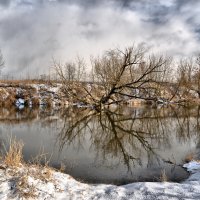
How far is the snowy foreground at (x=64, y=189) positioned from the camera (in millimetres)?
5031

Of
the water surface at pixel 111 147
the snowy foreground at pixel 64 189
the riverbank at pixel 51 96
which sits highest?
the riverbank at pixel 51 96

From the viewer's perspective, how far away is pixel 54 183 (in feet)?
18.5

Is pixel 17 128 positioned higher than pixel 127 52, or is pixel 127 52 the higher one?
pixel 127 52

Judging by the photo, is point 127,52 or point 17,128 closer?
point 17,128

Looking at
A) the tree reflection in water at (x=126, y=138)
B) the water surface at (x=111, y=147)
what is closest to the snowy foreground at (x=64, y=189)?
the water surface at (x=111, y=147)

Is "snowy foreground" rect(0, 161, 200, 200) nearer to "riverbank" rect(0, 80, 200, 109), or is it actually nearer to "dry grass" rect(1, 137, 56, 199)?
"dry grass" rect(1, 137, 56, 199)

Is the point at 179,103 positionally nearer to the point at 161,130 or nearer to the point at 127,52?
the point at 127,52

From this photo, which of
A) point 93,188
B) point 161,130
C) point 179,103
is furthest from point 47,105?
point 93,188

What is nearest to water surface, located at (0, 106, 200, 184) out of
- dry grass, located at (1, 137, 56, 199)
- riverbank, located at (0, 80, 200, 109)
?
dry grass, located at (1, 137, 56, 199)

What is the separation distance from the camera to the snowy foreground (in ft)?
16.5

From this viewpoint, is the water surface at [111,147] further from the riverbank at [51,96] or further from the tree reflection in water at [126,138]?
the riverbank at [51,96]

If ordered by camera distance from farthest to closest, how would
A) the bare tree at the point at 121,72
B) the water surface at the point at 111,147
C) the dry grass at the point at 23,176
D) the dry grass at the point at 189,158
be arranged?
the bare tree at the point at 121,72
the dry grass at the point at 189,158
the water surface at the point at 111,147
the dry grass at the point at 23,176

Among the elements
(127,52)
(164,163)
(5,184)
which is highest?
(127,52)

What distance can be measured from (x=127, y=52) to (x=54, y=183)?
21588 mm
